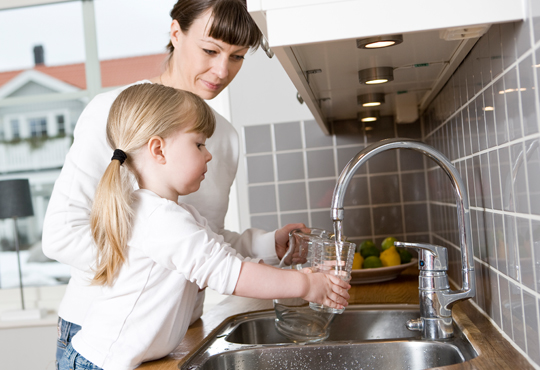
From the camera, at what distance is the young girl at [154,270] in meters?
0.83

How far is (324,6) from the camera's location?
65cm

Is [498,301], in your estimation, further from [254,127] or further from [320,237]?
[254,127]

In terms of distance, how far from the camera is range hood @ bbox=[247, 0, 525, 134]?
25.3 inches

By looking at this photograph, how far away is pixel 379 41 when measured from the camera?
2.48 feet

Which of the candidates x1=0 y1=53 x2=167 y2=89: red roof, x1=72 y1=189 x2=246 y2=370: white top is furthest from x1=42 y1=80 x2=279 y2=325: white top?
x1=0 y1=53 x2=167 y2=89: red roof

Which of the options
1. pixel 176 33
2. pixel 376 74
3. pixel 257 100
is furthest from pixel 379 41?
pixel 257 100

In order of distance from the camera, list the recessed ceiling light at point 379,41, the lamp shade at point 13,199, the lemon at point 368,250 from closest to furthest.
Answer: the recessed ceiling light at point 379,41 < the lemon at point 368,250 < the lamp shade at point 13,199

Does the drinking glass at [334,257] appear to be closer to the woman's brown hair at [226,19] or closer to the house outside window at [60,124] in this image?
the woman's brown hair at [226,19]

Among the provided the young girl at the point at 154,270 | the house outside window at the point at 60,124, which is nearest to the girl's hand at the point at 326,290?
the young girl at the point at 154,270

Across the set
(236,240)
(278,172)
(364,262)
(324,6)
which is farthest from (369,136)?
(324,6)

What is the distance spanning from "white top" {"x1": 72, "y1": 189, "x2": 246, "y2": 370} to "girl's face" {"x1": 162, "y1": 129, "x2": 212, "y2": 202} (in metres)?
0.07

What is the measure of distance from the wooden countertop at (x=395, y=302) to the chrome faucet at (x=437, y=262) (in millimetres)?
56

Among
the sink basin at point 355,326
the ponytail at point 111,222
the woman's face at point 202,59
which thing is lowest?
the sink basin at point 355,326

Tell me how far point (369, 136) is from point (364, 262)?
54cm
